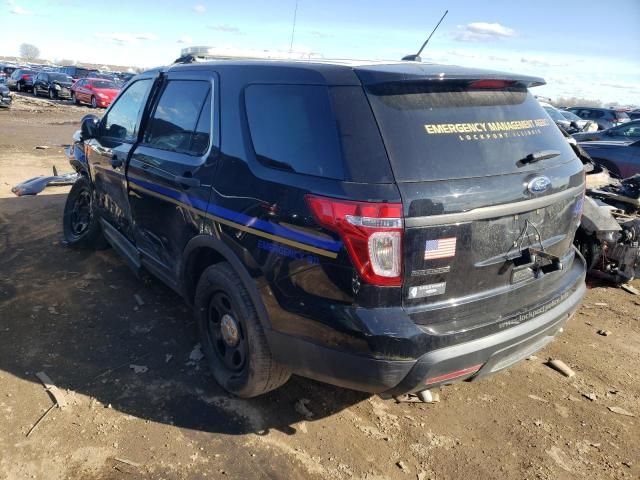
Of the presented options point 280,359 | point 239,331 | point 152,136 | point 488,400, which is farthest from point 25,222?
point 488,400

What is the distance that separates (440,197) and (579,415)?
1863 mm

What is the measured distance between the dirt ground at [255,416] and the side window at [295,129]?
4.92 feet

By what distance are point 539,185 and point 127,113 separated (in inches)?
130

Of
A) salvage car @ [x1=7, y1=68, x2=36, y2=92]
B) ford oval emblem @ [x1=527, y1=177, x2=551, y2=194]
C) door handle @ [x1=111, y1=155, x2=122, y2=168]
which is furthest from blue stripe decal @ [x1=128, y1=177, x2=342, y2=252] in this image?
salvage car @ [x1=7, y1=68, x2=36, y2=92]

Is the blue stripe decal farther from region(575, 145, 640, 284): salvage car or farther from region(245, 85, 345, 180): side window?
region(575, 145, 640, 284): salvage car

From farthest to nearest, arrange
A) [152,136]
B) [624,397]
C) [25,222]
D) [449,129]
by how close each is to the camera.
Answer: [25,222]
[152,136]
[624,397]
[449,129]

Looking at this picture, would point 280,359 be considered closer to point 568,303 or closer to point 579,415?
point 568,303

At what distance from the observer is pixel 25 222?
249 inches

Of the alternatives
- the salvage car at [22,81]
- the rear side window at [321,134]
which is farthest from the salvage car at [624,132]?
the salvage car at [22,81]

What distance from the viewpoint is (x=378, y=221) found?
2156 millimetres

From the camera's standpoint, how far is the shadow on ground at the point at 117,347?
A: 3010 mm

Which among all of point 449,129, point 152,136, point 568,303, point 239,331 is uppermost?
point 449,129

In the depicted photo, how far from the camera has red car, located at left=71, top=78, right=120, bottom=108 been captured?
2697 centimetres

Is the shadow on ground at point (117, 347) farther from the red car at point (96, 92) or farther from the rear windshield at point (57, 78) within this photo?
the rear windshield at point (57, 78)
